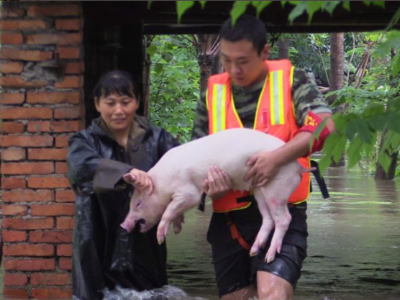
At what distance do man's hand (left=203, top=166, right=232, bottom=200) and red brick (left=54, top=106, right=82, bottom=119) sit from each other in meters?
2.20

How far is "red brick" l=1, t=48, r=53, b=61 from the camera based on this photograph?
21.1 ft

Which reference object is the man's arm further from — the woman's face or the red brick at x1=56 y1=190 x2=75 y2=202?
the red brick at x1=56 y1=190 x2=75 y2=202

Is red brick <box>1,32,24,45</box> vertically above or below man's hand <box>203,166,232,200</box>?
above

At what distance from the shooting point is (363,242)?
32.8ft

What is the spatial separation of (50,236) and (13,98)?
103 centimetres

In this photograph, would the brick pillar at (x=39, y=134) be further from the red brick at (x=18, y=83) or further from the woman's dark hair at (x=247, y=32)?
the woman's dark hair at (x=247, y=32)

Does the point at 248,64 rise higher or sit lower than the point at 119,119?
higher

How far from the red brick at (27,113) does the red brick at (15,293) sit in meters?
1.24

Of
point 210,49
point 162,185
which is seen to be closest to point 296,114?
point 162,185

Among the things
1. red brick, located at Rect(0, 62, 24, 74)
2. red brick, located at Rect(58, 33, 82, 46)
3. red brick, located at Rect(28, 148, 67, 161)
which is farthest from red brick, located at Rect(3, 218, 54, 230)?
red brick, located at Rect(58, 33, 82, 46)

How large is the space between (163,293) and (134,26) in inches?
175

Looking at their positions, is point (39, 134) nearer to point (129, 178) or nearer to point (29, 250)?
point (29, 250)

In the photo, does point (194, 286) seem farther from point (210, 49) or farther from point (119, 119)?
point (210, 49)

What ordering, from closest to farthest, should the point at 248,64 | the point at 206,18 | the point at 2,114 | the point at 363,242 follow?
the point at 248,64 → the point at 2,114 → the point at 206,18 → the point at 363,242
